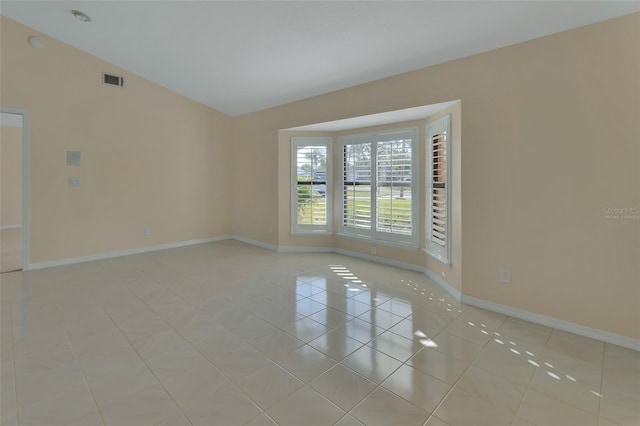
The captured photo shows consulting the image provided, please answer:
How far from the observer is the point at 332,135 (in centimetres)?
530

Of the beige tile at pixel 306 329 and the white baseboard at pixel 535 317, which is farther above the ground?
the white baseboard at pixel 535 317

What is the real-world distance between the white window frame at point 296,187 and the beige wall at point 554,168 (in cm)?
211

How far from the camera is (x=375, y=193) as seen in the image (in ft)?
15.7

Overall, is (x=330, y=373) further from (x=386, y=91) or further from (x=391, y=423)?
(x=386, y=91)

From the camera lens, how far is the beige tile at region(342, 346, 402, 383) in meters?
2.00

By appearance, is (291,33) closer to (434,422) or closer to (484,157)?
(484,157)

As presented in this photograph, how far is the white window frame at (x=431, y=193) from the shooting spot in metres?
3.52

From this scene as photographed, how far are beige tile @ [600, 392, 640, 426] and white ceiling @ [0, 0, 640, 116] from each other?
107 inches

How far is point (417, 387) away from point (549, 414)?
2.26 ft

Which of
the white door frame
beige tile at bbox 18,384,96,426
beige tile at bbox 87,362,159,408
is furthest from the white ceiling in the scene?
beige tile at bbox 18,384,96,426

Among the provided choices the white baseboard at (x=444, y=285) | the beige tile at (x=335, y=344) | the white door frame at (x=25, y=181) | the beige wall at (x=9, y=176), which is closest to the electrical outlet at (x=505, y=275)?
the white baseboard at (x=444, y=285)

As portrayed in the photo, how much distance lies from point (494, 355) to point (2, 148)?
10.6m

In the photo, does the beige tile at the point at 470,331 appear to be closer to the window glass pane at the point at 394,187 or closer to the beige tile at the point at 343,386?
the beige tile at the point at 343,386

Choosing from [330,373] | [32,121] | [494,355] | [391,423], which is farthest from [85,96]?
[494,355]
